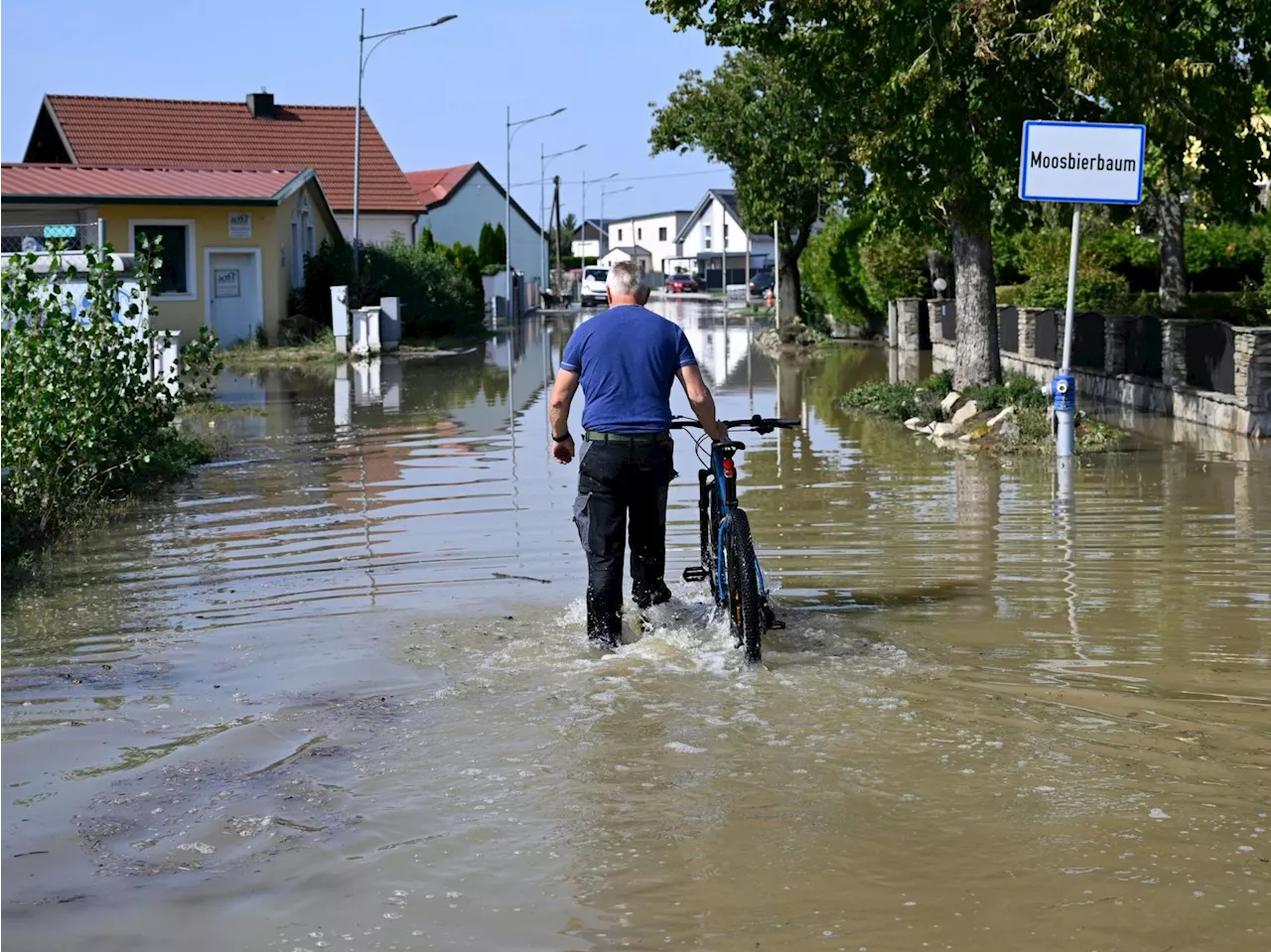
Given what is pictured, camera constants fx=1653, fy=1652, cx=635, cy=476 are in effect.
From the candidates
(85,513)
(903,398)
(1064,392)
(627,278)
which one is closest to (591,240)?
(903,398)

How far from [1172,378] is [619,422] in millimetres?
13813

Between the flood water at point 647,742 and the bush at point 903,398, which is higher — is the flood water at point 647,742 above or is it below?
below

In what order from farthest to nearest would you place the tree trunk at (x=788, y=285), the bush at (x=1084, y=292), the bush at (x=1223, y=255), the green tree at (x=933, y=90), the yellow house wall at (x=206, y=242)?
the tree trunk at (x=788, y=285) < the yellow house wall at (x=206, y=242) < the bush at (x=1223, y=255) < the bush at (x=1084, y=292) < the green tree at (x=933, y=90)

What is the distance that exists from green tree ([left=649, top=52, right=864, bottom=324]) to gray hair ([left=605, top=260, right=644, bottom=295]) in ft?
96.5

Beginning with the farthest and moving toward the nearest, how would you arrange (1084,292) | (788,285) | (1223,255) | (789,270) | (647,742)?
1. (788,285)
2. (789,270)
3. (1223,255)
4. (1084,292)
5. (647,742)

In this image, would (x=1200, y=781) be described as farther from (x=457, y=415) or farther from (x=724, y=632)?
(x=457, y=415)

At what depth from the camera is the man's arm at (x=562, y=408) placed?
789 centimetres

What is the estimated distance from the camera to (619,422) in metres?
7.74

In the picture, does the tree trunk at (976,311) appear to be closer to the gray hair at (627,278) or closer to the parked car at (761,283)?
the gray hair at (627,278)

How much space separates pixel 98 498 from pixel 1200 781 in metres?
10.2

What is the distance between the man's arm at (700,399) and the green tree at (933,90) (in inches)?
408

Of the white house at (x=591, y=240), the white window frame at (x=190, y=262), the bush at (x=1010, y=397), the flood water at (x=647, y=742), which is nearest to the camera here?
the flood water at (x=647, y=742)

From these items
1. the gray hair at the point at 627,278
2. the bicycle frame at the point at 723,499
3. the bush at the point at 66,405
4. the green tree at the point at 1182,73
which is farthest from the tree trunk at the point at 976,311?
the gray hair at the point at 627,278

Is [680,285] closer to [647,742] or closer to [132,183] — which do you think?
[132,183]
